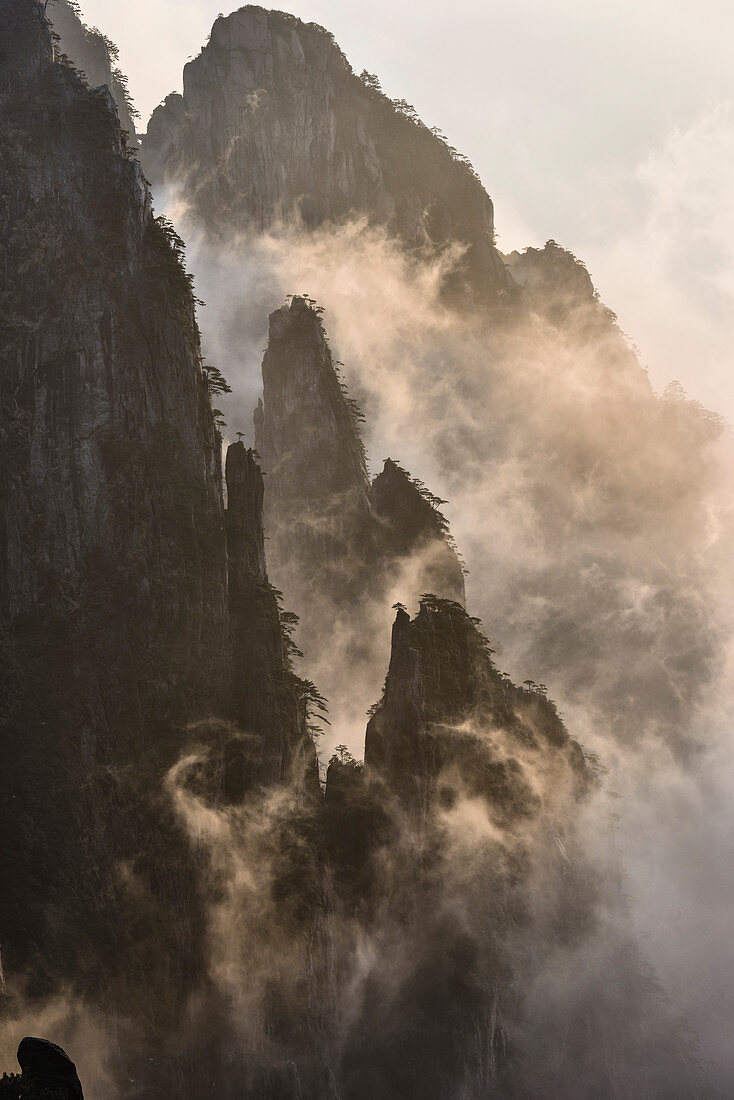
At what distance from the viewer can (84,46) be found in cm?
10644

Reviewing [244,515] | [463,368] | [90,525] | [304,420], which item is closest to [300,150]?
[463,368]

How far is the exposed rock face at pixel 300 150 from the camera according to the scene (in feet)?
315

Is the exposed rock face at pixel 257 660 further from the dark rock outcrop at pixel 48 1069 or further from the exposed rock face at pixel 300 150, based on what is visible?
the exposed rock face at pixel 300 150

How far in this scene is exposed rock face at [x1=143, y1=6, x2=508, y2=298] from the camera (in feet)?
315

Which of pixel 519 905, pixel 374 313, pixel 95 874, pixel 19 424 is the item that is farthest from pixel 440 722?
pixel 374 313

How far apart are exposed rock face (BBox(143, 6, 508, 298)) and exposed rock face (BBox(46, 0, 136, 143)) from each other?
11.2 m

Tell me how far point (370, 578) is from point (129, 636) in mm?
26053

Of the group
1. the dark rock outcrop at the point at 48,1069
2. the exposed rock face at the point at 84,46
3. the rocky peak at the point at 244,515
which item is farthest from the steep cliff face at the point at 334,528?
the exposed rock face at the point at 84,46

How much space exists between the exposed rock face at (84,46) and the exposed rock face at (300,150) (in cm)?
1124

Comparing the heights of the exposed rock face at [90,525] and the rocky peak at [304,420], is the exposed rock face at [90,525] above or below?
below

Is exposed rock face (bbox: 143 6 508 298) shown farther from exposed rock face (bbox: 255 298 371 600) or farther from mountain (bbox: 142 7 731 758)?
exposed rock face (bbox: 255 298 371 600)

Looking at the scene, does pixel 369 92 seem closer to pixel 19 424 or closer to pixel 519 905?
pixel 19 424

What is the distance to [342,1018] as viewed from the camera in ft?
166

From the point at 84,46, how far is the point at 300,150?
33.0 m
